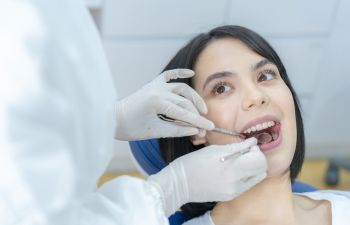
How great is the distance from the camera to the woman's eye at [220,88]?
4.88ft

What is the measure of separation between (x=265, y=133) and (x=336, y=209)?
319 mm

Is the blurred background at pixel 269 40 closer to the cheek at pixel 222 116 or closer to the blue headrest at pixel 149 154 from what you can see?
the blue headrest at pixel 149 154

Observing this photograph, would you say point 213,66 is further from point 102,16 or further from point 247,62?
point 102,16

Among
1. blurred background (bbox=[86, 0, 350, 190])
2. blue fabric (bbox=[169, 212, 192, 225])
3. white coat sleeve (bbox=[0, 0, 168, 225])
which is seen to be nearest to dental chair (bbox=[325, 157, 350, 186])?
blurred background (bbox=[86, 0, 350, 190])

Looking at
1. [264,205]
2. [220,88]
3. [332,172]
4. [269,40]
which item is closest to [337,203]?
[264,205]

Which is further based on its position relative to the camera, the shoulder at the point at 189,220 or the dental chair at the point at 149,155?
the dental chair at the point at 149,155

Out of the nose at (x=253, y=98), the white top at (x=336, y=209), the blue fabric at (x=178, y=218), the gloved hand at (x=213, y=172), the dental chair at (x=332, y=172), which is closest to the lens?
the gloved hand at (x=213, y=172)

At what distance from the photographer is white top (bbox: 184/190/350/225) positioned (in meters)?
1.55

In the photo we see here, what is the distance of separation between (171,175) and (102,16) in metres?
1.19

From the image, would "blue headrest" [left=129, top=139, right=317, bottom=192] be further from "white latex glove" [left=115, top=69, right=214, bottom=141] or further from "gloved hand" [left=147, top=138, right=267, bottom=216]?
"gloved hand" [left=147, top=138, right=267, bottom=216]

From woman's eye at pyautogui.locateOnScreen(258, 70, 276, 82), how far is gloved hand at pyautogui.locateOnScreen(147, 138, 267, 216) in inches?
8.8

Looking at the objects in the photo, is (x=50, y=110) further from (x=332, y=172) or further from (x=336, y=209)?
(x=332, y=172)

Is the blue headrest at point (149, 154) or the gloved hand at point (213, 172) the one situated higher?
the gloved hand at point (213, 172)

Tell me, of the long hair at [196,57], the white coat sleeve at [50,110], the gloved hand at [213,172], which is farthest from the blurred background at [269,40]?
the white coat sleeve at [50,110]
